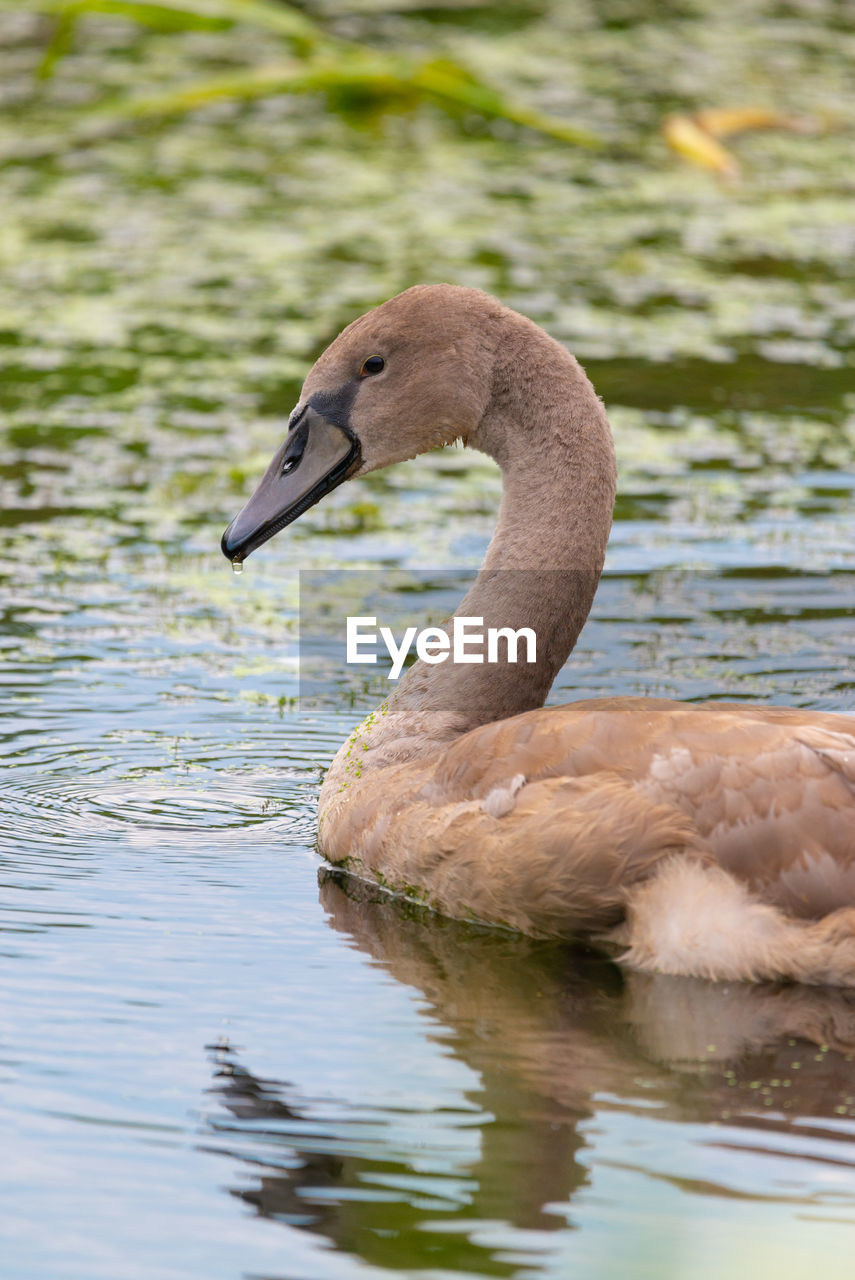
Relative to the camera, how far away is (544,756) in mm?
5516

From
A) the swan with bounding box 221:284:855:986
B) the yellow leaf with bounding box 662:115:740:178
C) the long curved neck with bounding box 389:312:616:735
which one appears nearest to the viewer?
the swan with bounding box 221:284:855:986

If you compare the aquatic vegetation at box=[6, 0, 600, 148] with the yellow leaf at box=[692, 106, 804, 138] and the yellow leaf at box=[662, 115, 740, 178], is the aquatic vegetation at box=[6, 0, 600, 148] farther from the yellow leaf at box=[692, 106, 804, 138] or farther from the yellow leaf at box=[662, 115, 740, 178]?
the yellow leaf at box=[692, 106, 804, 138]

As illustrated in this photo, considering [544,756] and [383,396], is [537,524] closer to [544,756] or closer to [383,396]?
[383,396]

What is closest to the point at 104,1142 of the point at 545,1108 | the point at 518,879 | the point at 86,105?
the point at 545,1108

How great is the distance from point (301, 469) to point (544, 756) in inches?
54.5

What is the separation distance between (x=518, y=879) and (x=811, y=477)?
5.01 meters

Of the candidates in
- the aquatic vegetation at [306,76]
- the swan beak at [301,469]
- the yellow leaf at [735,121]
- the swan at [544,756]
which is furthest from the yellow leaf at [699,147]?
the swan beak at [301,469]

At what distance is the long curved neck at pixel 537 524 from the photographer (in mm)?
6207

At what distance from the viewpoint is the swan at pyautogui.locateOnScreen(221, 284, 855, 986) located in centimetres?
506

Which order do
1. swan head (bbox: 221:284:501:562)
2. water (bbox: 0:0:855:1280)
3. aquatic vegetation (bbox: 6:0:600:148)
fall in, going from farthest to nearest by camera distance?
aquatic vegetation (bbox: 6:0:600:148)
swan head (bbox: 221:284:501:562)
water (bbox: 0:0:855:1280)

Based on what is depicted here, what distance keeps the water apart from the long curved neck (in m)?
0.69

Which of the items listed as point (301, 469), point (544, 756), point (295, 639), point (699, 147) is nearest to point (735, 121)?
point (699, 147)

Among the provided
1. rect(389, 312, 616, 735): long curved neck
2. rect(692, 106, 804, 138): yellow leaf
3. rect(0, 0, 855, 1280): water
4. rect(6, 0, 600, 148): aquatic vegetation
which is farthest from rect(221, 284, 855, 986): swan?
rect(692, 106, 804, 138): yellow leaf

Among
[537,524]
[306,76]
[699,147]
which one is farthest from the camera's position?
[699,147]
